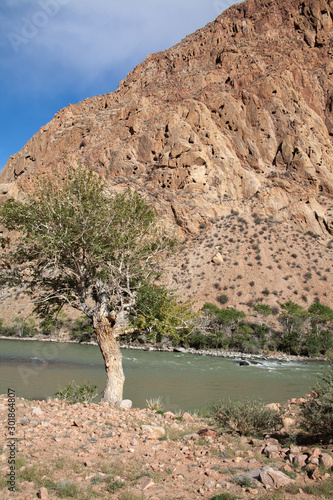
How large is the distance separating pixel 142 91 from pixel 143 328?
245ft

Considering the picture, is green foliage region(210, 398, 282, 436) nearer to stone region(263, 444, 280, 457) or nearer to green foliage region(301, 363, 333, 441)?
green foliage region(301, 363, 333, 441)

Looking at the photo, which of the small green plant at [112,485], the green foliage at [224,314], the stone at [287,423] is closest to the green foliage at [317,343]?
the green foliage at [224,314]

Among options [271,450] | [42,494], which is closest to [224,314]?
[271,450]

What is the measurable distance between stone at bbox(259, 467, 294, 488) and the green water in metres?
8.03

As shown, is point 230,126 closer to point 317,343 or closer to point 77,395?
point 317,343

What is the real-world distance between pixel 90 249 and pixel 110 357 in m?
3.11

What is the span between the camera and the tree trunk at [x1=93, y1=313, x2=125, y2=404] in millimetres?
9102

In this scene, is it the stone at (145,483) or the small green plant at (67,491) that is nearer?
the small green plant at (67,491)

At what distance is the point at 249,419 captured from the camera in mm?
6656

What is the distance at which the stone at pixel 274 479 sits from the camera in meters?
3.99

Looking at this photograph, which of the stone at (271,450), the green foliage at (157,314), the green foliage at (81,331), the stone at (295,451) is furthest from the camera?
the green foliage at (81,331)

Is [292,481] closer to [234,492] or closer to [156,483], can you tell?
[234,492]

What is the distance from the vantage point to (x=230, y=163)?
55281mm

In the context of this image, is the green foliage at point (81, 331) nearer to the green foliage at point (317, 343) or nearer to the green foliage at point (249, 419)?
the green foliage at point (317, 343)
